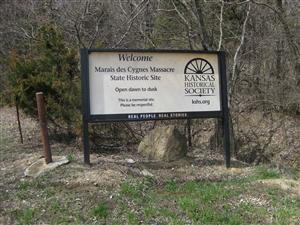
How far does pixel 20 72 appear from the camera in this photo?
9.60m

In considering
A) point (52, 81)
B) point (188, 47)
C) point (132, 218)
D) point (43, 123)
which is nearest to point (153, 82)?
point (43, 123)

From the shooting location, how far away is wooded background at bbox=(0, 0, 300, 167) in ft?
31.2

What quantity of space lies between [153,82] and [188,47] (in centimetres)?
487

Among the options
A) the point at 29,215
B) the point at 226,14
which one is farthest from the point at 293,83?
the point at 29,215

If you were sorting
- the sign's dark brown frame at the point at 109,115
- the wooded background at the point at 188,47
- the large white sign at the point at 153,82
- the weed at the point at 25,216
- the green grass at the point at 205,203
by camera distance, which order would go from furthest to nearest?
the wooded background at the point at 188,47 < the large white sign at the point at 153,82 < the sign's dark brown frame at the point at 109,115 < the green grass at the point at 205,203 < the weed at the point at 25,216

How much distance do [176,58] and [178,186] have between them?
2.04m

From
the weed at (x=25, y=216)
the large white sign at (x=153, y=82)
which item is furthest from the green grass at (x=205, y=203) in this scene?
the large white sign at (x=153, y=82)

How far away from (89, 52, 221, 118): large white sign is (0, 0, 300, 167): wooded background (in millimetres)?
2183

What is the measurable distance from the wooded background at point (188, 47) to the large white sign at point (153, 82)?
2183 millimetres

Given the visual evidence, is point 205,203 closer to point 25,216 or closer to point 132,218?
point 132,218

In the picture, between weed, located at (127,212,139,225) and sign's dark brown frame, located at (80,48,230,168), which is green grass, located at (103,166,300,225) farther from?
sign's dark brown frame, located at (80,48,230,168)

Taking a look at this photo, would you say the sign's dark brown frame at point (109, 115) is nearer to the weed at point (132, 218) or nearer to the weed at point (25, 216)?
the weed at point (25, 216)

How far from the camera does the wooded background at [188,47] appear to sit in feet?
31.2

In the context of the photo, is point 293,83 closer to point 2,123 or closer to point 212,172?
point 212,172
